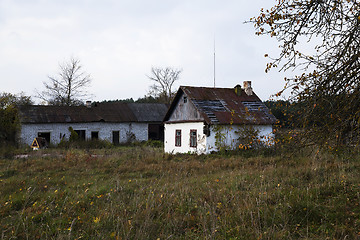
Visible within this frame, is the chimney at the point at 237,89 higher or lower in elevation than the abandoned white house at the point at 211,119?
higher

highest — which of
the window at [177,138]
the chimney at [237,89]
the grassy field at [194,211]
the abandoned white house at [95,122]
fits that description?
the chimney at [237,89]

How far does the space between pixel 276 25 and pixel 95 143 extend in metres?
24.3

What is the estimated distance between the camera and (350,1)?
17.9 ft

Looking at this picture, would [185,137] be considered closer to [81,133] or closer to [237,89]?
[237,89]

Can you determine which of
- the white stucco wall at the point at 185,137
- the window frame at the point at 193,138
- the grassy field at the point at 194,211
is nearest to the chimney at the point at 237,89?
the white stucco wall at the point at 185,137

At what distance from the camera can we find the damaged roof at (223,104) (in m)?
→ 19.0

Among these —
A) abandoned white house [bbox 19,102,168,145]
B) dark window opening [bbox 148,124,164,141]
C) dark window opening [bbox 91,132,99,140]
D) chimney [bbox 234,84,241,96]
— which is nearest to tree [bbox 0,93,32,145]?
abandoned white house [bbox 19,102,168,145]

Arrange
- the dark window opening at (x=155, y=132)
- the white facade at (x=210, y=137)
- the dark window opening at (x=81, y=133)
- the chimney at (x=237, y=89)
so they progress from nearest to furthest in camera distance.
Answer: the white facade at (x=210, y=137)
the chimney at (x=237, y=89)
the dark window opening at (x=81, y=133)
the dark window opening at (x=155, y=132)

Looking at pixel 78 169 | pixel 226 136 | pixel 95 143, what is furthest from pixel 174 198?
pixel 95 143

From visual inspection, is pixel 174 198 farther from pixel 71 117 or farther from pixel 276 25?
pixel 71 117

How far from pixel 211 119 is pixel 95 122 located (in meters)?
16.3

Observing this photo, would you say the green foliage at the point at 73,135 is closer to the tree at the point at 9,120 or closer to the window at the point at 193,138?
the tree at the point at 9,120

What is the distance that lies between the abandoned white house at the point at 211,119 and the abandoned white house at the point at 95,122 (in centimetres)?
1052

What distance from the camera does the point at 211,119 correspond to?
1872cm
